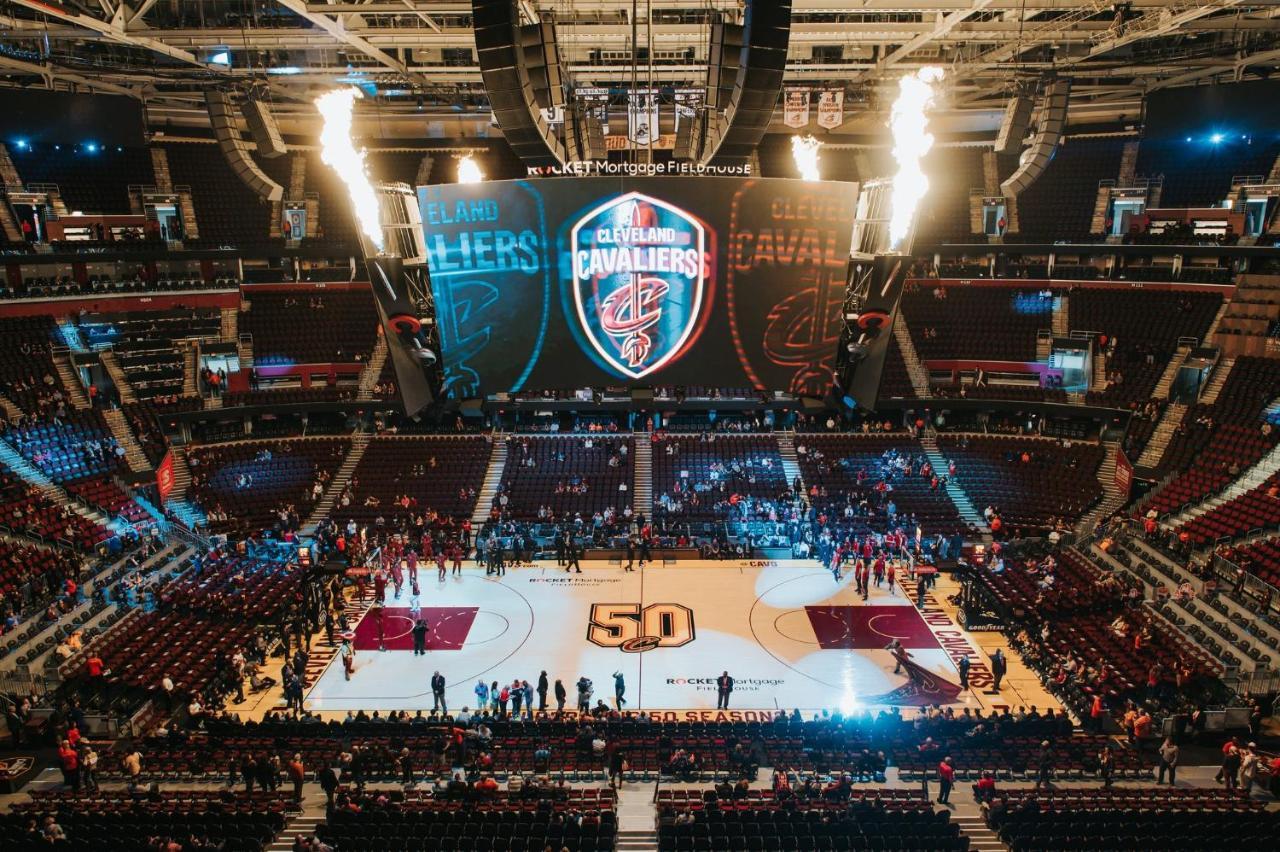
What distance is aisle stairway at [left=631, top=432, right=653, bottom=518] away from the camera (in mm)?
33719

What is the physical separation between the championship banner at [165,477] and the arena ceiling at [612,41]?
44.5 ft

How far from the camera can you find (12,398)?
32.2 meters

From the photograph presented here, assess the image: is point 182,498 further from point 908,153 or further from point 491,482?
point 908,153

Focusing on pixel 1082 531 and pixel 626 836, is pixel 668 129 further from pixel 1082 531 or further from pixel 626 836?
pixel 626 836

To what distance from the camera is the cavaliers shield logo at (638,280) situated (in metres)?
13.1

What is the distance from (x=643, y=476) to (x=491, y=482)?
617 centimetres

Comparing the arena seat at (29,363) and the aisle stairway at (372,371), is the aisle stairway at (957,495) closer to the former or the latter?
the aisle stairway at (372,371)

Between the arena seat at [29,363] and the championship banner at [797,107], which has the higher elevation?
the championship banner at [797,107]

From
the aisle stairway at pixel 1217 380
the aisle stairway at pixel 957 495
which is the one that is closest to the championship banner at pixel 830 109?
the aisle stairway at pixel 957 495

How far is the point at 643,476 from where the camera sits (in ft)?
116

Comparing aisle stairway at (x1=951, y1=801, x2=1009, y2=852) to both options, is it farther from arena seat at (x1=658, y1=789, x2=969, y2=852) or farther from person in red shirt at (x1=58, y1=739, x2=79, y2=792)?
person in red shirt at (x1=58, y1=739, x2=79, y2=792)

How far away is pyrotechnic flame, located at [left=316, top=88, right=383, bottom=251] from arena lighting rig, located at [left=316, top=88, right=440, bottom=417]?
0.02m

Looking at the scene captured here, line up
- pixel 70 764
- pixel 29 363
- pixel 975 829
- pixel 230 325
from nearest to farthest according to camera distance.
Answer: pixel 975 829, pixel 70 764, pixel 29 363, pixel 230 325

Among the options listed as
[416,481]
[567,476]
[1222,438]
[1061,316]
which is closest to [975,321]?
[1061,316]
